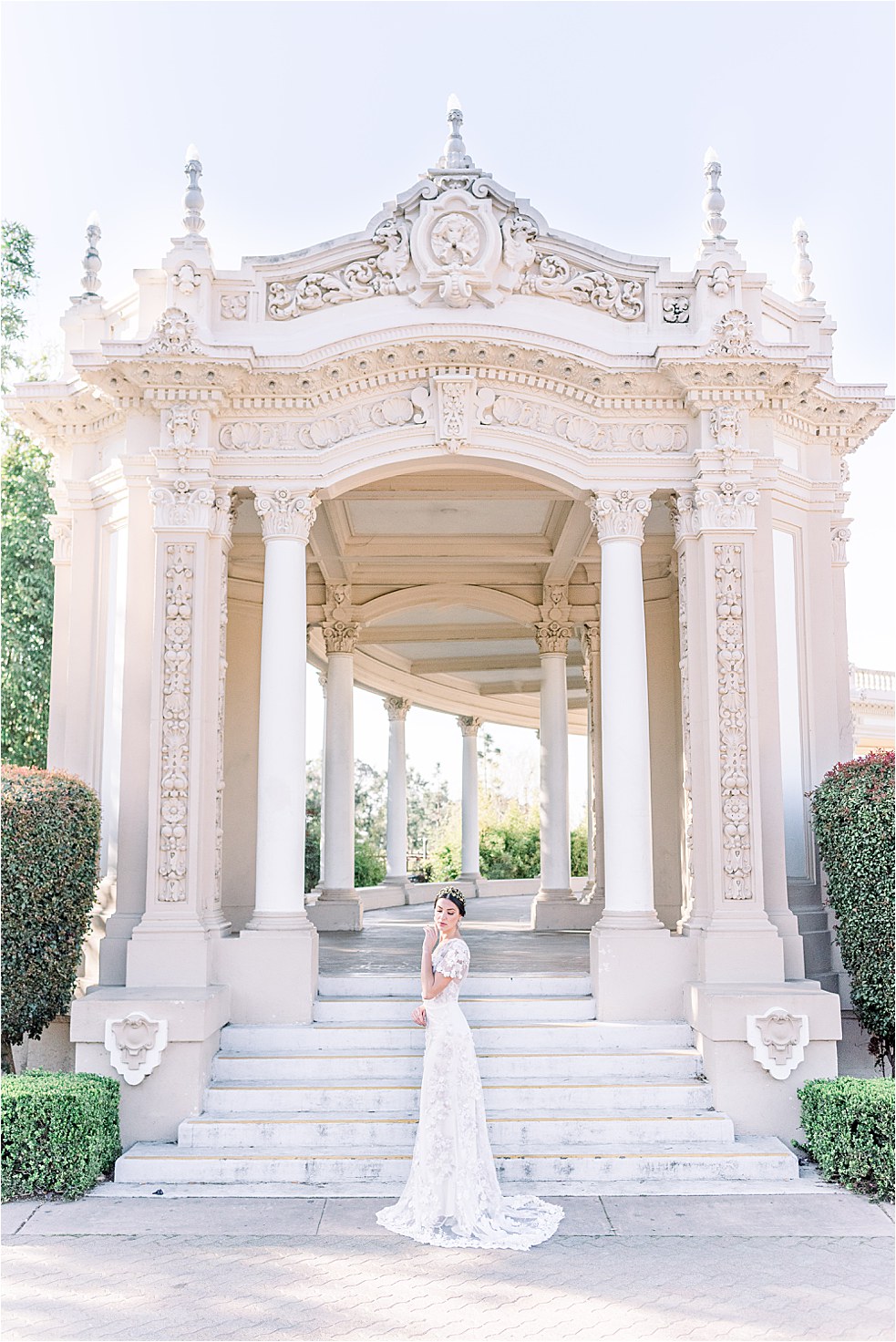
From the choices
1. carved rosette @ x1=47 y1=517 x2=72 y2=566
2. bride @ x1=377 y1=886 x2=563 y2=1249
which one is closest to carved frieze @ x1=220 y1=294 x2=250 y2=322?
carved rosette @ x1=47 y1=517 x2=72 y2=566

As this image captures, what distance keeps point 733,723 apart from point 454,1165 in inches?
170

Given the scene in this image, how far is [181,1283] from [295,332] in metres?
7.27

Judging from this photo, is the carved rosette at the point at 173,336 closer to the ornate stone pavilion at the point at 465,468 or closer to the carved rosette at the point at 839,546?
the ornate stone pavilion at the point at 465,468

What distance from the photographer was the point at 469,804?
75.3 feet

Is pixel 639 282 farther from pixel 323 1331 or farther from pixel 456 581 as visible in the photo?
pixel 323 1331

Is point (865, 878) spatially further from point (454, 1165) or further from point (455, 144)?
point (455, 144)

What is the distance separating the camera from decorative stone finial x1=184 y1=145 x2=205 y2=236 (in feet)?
32.4

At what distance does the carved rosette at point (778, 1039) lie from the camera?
827 cm

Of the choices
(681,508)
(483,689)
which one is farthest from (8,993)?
(483,689)

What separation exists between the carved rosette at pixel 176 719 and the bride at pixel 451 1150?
2916mm

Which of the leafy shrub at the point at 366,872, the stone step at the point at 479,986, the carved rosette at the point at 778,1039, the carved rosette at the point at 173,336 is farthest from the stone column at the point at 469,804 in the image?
the carved rosette at the point at 173,336

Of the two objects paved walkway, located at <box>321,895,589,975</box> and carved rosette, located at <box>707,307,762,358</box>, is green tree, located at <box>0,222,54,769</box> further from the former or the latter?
carved rosette, located at <box>707,307,762,358</box>

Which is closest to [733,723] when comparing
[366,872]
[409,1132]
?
[409,1132]

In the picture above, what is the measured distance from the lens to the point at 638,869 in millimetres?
9484
